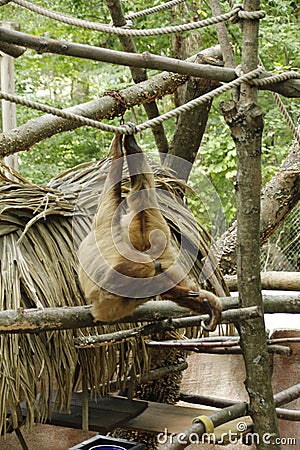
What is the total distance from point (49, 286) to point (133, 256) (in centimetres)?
53

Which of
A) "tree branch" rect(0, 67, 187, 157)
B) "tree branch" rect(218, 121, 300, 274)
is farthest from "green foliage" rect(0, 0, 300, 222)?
"tree branch" rect(0, 67, 187, 157)

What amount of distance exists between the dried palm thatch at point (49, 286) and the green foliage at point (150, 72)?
114 inches

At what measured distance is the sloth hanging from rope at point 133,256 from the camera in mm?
1245

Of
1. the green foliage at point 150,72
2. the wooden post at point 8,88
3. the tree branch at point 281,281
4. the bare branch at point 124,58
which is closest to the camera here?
the bare branch at point 124,58

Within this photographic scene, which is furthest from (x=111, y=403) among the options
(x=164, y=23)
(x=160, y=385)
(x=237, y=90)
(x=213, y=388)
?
(x=164, y=23)

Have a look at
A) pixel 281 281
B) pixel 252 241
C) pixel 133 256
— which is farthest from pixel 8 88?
pixel 133 256

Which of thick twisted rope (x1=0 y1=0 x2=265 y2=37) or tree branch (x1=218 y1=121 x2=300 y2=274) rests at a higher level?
tree branch (x1=218 y1=121 x2=300 y2=274)

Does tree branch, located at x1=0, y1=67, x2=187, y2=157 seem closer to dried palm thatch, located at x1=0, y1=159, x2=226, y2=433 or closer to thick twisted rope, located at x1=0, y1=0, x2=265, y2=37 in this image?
dried palm thatch, located at x1=0, y1=159, x2=226, y2=433

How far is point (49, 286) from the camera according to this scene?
67.2 inches

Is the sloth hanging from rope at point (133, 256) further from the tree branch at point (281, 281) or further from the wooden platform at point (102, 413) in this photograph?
the tree branch at point (281, 281)

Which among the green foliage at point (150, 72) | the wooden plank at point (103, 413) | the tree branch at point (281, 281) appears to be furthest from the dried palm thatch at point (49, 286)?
the green foliage at point (150, 72)

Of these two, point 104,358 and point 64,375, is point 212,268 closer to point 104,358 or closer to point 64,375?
point 104,358

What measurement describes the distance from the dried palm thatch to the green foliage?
289cm

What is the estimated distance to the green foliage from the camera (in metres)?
5.17
